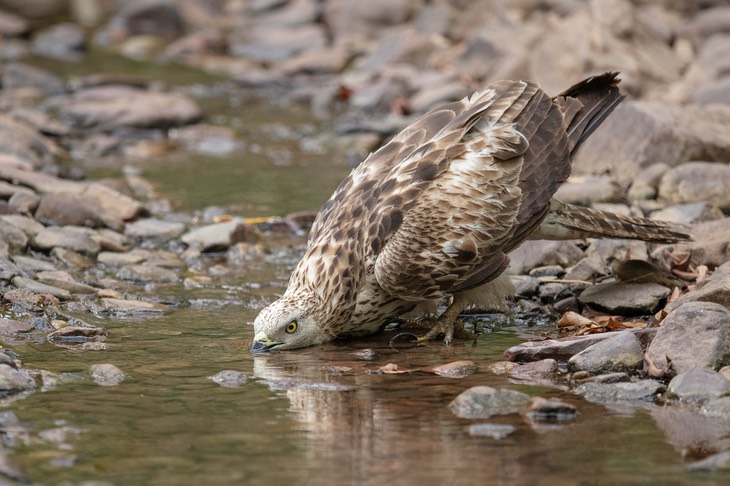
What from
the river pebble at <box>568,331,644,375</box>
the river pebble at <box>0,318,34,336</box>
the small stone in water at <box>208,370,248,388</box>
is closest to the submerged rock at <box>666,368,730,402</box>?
the river pebble at <box>568,331,644,375</box>

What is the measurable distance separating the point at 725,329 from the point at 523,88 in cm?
261

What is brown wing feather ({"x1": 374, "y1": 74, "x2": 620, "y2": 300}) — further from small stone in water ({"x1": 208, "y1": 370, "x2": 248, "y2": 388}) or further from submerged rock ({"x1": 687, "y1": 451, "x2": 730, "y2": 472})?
submerged rock ({"x1": 687, "y1": 451, "x2": 730, "y2": 472})

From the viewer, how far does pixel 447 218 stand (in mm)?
7609

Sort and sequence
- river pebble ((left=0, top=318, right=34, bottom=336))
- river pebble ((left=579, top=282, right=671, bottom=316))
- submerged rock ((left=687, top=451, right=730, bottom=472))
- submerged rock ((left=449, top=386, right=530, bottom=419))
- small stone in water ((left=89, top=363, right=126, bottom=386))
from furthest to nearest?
river pebble ((left=579, top=282, right=671, bottom=316)), river pebble ((left=0, top=318, right=34, bottom=336)), small stone in water ((left=89, top=363, right=126, bottom=386)), submerged rock ((left=449, top=386, right=530, bottom=419)), submerged rock ((left=687, top=451, right=730, bottom=472))

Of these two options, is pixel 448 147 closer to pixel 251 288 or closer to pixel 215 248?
pixel 251 288

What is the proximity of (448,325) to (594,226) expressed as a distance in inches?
52.7

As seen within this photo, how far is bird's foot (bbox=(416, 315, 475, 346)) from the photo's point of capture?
7.75 m

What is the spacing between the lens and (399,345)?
Answer: 25.4 feet

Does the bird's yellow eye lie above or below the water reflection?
above

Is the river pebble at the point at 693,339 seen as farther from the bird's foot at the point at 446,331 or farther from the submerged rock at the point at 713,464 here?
the bird's foot at the point at 446,331

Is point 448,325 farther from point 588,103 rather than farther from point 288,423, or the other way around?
point 288,423

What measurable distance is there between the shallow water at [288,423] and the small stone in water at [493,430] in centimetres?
5

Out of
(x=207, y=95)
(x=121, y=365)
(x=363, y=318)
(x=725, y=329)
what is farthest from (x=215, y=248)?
(x=207, y=95)

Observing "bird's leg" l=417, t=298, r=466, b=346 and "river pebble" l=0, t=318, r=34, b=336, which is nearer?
"river pebble" l=0, t=318, r=34, b=336
